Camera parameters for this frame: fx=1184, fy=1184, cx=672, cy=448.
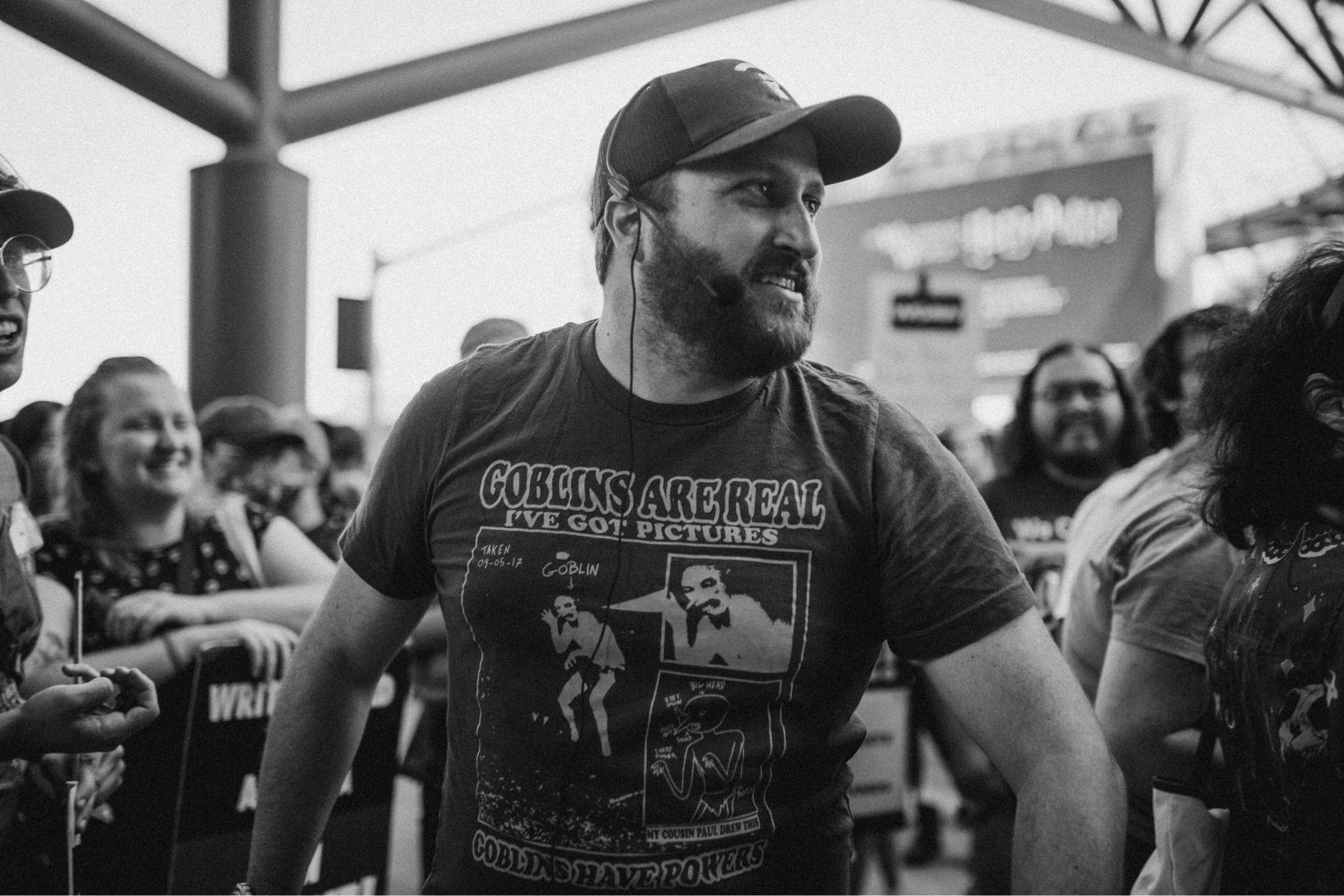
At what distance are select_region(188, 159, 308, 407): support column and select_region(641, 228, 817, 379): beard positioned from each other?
4172mm

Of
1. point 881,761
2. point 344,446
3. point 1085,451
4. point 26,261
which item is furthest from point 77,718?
point 344,446

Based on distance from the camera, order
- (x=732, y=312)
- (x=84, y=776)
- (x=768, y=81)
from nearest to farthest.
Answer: (x=732, y=312), (x=768, y=81), (x=84, y=776)

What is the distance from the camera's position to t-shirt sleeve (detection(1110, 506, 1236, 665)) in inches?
100.0

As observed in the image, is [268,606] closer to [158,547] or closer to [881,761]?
[158,547]

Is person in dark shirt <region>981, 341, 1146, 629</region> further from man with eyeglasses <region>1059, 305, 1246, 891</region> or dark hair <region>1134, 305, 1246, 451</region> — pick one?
man with eyeglasses <region>1059, 305, 1246, 891</region>

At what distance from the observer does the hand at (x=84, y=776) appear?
8.79 ft

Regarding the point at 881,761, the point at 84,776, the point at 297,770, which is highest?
the point at 297,770

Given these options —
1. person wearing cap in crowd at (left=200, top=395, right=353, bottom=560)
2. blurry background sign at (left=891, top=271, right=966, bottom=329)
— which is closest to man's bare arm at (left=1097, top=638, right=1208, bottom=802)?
person wearing cap in crowd at (left=200, top=395, right=353, bottom=560)

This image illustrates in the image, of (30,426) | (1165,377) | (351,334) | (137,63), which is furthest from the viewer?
(351,334)

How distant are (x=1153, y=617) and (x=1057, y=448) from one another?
2.71m

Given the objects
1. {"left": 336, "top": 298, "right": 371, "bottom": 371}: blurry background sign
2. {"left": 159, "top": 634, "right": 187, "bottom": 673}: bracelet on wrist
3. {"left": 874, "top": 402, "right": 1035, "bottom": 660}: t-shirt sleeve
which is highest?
{"left": 336, "top": 298, "right": 371, "bottom": 371}: blurry background sign

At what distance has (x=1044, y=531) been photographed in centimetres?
514

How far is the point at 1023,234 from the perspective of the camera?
20.4 meters

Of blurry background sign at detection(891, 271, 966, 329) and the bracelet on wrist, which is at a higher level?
blurry background sign at detection(891, 271, 966, 329)
